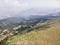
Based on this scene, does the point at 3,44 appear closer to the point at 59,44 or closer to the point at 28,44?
the point at 28,44

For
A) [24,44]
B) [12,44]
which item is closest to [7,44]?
[12,44]

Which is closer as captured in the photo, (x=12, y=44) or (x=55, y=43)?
(x=55, y=43)

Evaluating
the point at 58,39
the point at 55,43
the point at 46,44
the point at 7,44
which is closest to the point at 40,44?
the point at 46,44

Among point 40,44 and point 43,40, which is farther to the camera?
point 43,40

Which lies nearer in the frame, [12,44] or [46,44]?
[46,44]

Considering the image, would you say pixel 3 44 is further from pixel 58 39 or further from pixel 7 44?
pixel 58 39

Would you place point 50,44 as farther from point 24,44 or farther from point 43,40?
point 24,44

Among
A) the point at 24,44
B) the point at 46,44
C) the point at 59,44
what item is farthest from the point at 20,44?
the point at 59,44
